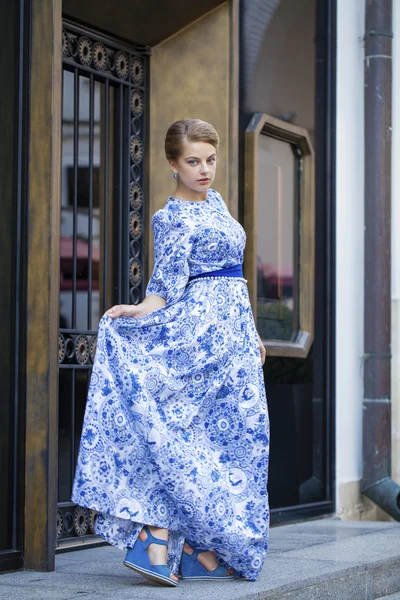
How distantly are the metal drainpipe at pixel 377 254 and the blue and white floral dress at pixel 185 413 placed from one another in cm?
344

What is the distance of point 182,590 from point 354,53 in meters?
4.83

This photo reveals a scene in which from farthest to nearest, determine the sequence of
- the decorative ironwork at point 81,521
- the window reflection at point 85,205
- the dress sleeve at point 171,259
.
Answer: the window reflection at point 85,205
the decorative ironwork at point 81,521
the dress sleeve at point 171,259

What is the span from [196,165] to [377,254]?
3.59 meters

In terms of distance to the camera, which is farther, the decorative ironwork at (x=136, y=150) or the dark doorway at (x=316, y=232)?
the dark doorway at (x=316, y=232)

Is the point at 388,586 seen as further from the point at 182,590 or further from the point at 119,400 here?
the point at 119,400

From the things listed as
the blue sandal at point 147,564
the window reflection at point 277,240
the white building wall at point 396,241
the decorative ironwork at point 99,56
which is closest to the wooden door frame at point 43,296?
the blue sandal at point 147,564

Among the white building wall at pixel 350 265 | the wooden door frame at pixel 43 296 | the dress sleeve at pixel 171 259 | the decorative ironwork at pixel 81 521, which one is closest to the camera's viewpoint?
the dress sleeve at pixel 171 259

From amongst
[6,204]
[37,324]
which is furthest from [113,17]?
[37,324]

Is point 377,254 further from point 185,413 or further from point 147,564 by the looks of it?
point 147,564

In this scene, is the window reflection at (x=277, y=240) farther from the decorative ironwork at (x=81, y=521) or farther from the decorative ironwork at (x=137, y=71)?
the decorative ironwork at (x=81, y=521)

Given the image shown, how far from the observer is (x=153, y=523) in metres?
4.50

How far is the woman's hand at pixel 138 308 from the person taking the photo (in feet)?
15.0

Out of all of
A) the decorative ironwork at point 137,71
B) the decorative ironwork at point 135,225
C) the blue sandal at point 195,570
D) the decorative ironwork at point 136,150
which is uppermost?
the decorative ironwork at point 137,71

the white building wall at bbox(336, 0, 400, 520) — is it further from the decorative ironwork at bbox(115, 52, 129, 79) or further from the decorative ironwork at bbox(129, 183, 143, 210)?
the decorative ironwork at bbox(115, 52, 129, 79)
